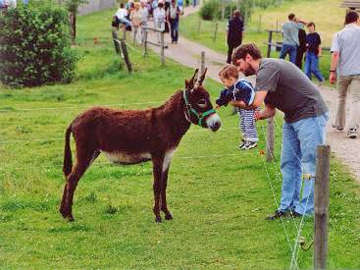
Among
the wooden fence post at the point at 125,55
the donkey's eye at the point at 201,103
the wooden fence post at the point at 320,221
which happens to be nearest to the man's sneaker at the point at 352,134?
the donkey's eye at the point at 201,103

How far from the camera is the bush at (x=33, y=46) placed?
25328mm

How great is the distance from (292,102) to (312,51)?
13.4m

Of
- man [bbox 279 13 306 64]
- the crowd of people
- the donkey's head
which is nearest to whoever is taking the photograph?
the donkey's head

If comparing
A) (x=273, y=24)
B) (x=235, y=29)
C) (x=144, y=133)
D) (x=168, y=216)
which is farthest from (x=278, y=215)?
(x=273, y=24)

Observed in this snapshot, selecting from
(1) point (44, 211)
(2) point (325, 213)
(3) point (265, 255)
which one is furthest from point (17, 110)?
(2) point (325, 213)

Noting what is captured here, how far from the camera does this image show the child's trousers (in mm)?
12826

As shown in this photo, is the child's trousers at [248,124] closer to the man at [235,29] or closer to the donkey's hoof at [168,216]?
the donkey's hoof at [168,216]

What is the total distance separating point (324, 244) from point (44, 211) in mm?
5037

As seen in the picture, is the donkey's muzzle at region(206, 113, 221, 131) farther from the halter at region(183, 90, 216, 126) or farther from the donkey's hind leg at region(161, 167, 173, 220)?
the donkey's hind leg at region(161, 167, 173, 220)

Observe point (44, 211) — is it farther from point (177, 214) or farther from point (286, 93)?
point (286, 93)

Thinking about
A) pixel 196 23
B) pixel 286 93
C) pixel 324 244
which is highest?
pixel 286 93

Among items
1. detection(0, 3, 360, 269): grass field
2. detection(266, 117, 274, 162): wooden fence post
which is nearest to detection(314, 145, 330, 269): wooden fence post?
detection(0, 3, 360, 269): grass field

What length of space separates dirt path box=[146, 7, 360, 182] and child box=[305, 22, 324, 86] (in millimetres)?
623

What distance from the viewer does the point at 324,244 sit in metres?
6.32
